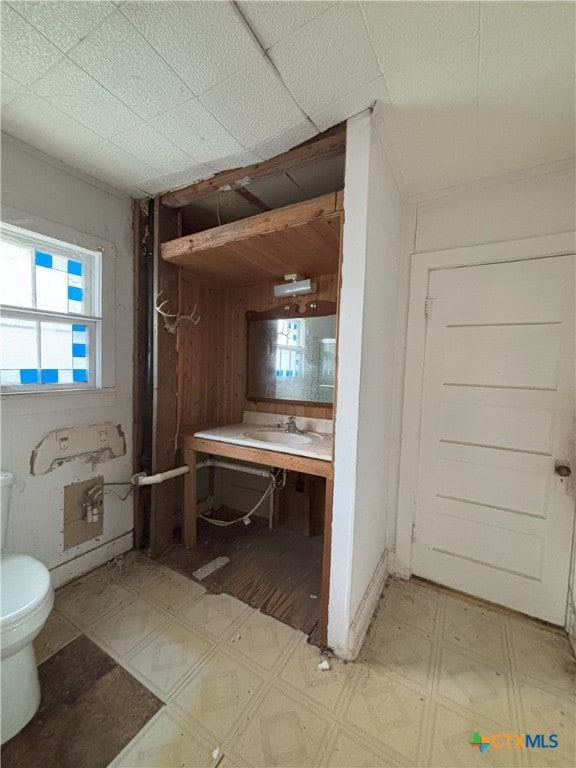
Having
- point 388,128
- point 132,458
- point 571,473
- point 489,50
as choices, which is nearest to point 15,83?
point 388,128

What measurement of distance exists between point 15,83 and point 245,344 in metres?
1.75

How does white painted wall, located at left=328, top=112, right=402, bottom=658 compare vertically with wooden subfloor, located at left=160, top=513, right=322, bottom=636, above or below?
above

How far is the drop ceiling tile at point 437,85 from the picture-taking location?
95 cm

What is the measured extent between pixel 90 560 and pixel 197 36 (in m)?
2.57

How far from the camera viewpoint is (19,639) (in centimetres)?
98

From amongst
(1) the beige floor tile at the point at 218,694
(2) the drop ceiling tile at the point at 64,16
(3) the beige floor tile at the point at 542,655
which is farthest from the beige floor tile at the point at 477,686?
(2) the drop ceiling tile at the point at 64,16

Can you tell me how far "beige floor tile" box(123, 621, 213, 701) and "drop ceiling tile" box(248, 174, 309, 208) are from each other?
2.44 meters

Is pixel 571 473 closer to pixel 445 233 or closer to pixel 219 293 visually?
pixel 445 233

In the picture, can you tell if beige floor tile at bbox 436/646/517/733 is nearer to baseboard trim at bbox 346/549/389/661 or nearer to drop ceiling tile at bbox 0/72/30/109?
baseboard trim at bbox 346/549/389/661

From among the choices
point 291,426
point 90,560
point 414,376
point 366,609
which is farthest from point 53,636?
point 414,376

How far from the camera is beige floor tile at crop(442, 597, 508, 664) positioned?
1395 mm

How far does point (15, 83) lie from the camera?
3.64ft

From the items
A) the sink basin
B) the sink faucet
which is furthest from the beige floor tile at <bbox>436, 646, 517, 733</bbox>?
the sink faucet

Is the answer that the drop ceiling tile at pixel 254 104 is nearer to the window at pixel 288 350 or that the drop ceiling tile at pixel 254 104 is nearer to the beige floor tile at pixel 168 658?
the window at pixel 288 350
